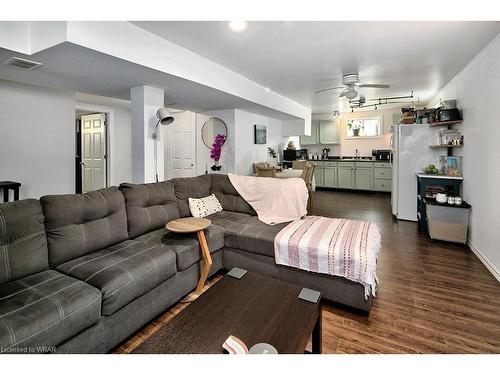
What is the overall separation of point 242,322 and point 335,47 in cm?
297

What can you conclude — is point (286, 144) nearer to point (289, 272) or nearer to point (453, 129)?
point (453, 129)

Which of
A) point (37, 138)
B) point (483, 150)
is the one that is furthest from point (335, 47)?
point (37, 138)

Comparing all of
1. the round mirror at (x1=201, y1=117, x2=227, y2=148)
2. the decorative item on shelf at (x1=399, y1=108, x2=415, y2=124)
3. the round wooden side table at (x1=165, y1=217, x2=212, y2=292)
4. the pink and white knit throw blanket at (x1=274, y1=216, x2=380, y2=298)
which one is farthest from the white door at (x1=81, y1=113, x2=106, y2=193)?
the decorative item on shelf at (x1=399, y1=108, x2=415, y2=124)

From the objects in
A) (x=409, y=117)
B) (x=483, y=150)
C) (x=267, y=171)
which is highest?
(x=409, y=117)

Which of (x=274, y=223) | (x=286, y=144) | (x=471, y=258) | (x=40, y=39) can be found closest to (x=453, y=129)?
(x=471, y=258)

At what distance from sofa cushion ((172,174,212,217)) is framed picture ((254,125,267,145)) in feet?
8.90

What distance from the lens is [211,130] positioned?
17.9ft

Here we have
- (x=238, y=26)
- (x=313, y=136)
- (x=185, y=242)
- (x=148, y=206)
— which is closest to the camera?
(x=185, y=242)

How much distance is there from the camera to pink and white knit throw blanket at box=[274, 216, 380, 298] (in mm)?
1964

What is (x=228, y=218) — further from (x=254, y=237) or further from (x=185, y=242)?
(x=185, y=242)

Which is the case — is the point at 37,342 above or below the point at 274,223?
below

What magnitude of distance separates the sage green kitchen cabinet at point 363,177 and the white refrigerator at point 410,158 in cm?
273

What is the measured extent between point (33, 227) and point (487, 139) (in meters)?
4.24

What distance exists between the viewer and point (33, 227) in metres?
1.76
